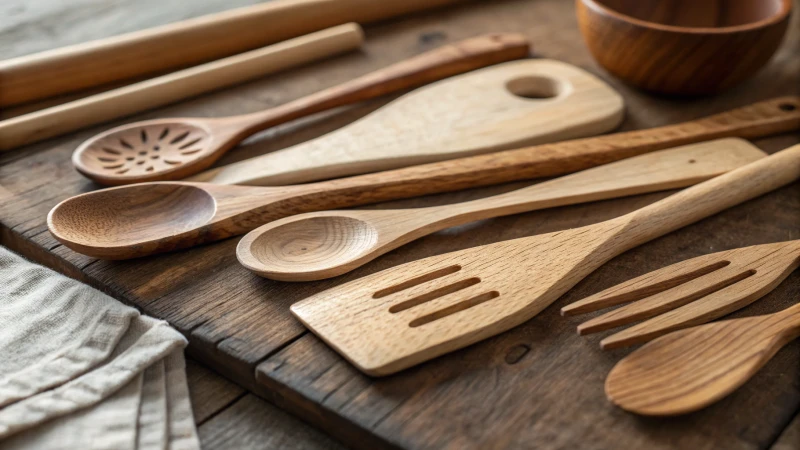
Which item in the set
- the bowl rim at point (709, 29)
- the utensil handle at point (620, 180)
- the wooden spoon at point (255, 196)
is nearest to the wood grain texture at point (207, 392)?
the wooden spoon at point (255, 196)

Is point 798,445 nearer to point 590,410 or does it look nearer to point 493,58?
point 590,410

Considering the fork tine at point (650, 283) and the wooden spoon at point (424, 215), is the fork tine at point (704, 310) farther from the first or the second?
the wooden spoon at point (424, 215)

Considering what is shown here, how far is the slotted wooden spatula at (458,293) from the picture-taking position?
614mm

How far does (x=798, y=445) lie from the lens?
0.56 m

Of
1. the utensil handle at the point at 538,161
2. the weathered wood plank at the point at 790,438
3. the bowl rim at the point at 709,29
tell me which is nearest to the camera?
the weathered wood plank at the point at 790,438

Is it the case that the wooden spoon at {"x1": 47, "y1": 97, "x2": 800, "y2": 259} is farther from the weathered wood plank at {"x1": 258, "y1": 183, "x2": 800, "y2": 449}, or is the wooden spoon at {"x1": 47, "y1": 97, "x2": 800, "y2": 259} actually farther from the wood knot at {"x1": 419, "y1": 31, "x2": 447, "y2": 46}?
the wood knot at {"x1": 419, "y1": 31, "x2": 447, "y2": 46}

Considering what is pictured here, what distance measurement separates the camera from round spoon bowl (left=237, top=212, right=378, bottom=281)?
70cm

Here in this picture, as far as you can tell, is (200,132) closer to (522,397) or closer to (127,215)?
(127,215)

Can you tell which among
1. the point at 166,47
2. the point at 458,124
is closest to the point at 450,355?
the point at 458,124

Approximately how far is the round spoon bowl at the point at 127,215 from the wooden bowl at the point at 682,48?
546mm

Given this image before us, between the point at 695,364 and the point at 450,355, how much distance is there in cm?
19

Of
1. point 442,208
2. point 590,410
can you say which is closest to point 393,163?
point 442,208

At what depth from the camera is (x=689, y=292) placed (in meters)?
0.66

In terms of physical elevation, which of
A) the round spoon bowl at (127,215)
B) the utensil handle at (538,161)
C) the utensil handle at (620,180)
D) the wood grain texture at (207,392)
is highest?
the round spoon bowl at (127,215)
